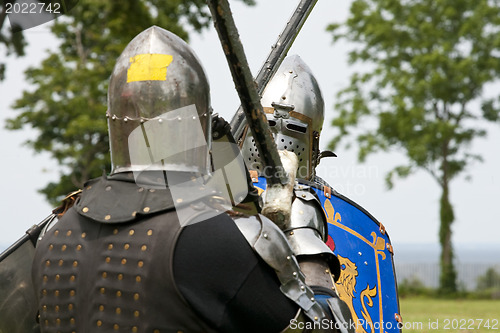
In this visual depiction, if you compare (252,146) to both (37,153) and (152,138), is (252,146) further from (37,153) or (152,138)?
(37,153)

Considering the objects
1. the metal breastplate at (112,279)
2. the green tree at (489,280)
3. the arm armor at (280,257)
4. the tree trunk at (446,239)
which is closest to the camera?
the metal breastplate at (112,279)

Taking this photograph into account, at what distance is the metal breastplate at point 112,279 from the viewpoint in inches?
88.7

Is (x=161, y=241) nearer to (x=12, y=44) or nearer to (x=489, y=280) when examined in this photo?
(x=12, y=44)

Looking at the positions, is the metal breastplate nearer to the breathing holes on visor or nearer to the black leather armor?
the black leather armor

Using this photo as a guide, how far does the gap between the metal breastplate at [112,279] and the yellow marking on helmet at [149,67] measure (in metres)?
0.49

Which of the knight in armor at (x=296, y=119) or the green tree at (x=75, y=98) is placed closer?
the knight in armor at (x=296, y=119)

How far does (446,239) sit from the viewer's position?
22.2m

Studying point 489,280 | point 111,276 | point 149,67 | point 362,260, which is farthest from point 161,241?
point 489,280

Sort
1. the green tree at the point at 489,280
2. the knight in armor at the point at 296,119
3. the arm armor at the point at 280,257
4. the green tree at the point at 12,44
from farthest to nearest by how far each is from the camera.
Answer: the green tree at the point at 489,280 → the green tree at the point at 12,44 → the knight in armor at the point at 296,119 → the arm armor at the point at 280,257

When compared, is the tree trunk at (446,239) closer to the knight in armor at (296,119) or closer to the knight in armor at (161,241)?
the knight in armor at (296,119)

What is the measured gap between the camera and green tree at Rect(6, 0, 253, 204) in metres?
15.5

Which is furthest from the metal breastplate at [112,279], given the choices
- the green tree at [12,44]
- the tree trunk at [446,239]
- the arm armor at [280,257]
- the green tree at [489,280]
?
the green tree at [489,280]

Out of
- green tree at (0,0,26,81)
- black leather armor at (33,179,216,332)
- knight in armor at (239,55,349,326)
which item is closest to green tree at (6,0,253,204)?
green tree at (0,0,26,81)

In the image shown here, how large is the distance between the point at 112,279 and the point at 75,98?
45.4 ft
